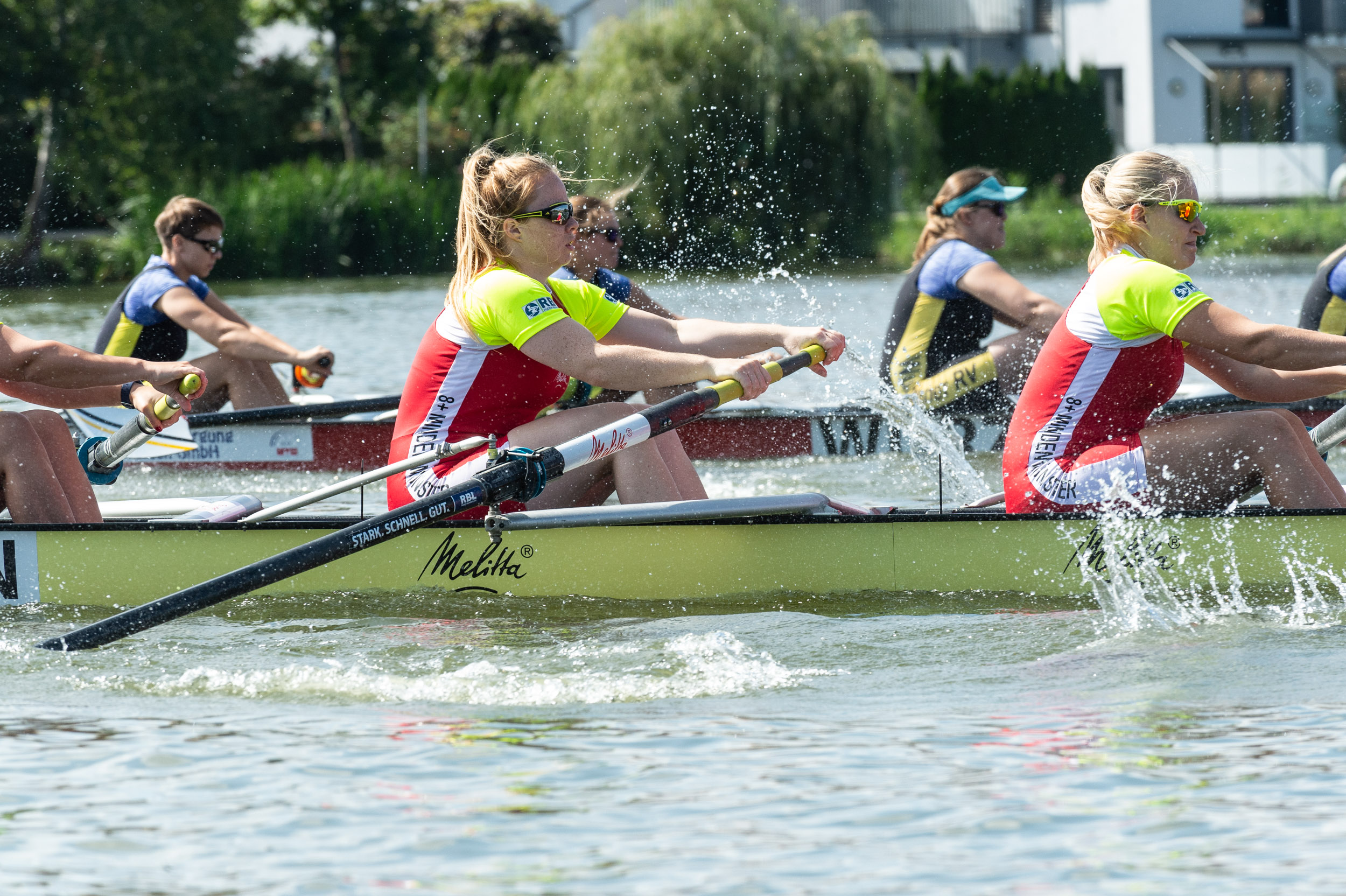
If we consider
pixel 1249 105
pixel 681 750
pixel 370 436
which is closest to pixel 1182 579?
pixel 681 750

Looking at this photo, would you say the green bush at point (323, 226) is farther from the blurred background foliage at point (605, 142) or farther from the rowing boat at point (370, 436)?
the rowing boat at point (370, 436)

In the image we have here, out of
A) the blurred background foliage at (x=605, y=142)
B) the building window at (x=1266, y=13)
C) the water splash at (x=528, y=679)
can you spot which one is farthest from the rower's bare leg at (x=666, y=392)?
the building window at (x=1266, y=13)

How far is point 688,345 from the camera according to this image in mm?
5801

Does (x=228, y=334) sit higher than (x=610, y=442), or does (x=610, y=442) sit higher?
(x=228, y=334)

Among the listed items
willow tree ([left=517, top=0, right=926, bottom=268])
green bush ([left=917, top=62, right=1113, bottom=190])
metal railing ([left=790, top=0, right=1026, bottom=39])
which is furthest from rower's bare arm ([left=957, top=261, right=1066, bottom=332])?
metal railing ([left=790, top=0, right=1026, bottom=39])

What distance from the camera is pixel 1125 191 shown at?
5.05 m

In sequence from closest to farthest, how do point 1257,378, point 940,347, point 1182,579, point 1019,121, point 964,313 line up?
point 1257,378 → point 1182,579 → point 964,313 → point 940,347 → point 1019,121

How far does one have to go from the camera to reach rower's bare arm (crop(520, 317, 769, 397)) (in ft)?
17.0

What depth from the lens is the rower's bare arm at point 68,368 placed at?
5758 millimetres

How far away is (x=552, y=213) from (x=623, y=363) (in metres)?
0.49

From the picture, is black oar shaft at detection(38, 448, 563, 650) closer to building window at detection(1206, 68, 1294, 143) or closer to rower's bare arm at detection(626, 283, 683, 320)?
rower's bare arm at detection(626, 283, 683, 320)

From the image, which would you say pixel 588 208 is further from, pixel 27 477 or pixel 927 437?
pixel 27 477

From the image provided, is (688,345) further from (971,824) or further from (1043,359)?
(971,824)

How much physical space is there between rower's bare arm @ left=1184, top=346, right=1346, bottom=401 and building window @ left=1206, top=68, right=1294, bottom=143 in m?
33.5
